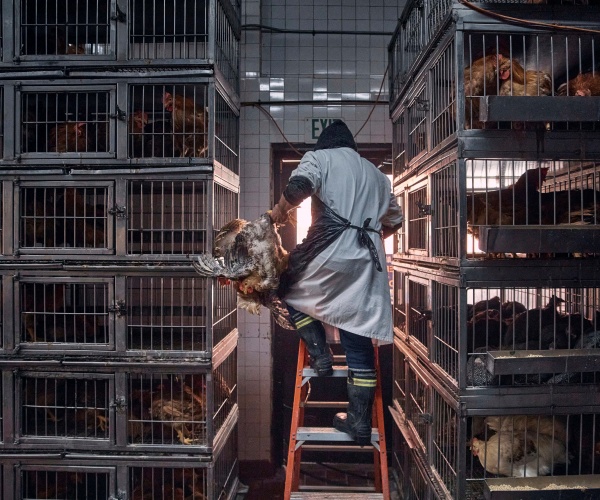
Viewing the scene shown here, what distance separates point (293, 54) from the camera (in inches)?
203

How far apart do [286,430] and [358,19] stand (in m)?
3.67

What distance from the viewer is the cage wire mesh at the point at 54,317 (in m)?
3.87

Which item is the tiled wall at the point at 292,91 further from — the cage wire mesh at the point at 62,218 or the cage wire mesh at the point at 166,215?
the cage wire mesh at the point at 62,218

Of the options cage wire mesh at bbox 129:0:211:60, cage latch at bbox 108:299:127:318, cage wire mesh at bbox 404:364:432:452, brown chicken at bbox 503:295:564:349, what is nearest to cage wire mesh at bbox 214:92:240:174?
cage wire mesh at bbox 129:0:211:60

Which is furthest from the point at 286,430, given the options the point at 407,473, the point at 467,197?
the point at 467,197

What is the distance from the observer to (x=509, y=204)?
3.04 m

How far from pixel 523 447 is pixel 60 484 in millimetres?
2958

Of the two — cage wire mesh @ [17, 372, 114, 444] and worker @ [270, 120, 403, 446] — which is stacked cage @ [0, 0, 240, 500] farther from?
worker @ [270, 120, 403, 446]

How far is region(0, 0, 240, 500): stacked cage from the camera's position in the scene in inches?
148

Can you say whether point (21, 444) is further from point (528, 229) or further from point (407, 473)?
point (528, 229)

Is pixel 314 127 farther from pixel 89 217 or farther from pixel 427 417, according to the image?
pixel 427 417

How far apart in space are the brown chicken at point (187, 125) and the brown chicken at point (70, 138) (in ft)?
1.97

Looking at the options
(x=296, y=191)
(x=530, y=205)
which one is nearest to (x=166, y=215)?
(x=296, y=191)

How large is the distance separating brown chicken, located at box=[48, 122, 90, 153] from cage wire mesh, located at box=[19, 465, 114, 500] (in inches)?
81.7
